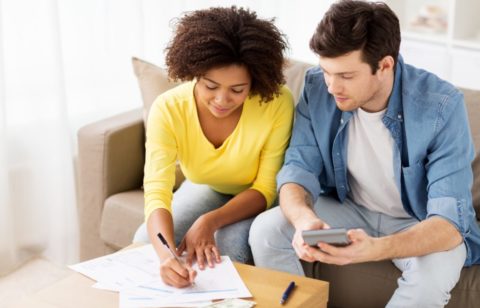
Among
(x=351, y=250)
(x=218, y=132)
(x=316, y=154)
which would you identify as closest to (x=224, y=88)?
(x=218, y=132)

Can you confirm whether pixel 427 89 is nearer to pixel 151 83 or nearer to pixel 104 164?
pixel 151 83

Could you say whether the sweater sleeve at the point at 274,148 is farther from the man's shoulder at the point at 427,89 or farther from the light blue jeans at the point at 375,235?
the man's shoulder at the point at 427,89

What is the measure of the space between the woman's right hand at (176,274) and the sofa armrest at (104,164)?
31.1 inches

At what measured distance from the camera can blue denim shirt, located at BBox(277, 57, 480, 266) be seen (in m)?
2.21

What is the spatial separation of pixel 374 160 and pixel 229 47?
492 millimetres

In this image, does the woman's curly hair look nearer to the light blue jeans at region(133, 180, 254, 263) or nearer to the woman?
the woman

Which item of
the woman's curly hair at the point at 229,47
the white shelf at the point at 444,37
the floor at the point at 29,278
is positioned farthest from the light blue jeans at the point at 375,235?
the white shelf at the point at 444,37

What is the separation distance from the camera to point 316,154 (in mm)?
2410

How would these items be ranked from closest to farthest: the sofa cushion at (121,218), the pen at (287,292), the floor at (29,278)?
1. the pen at (287,292)
2. the sofa cushion at (121,218)
3. the floor at (29,278)

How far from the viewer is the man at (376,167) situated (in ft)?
7.06

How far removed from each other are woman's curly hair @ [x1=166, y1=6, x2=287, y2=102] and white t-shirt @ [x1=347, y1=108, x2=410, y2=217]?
9.8 inches

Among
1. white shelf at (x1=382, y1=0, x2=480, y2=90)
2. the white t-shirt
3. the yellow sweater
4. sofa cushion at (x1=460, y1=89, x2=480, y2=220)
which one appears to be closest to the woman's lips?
the yellow sweater

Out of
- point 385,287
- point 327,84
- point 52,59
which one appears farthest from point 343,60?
point 52,59

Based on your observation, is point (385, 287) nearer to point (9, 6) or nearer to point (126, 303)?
point (126, 303)
